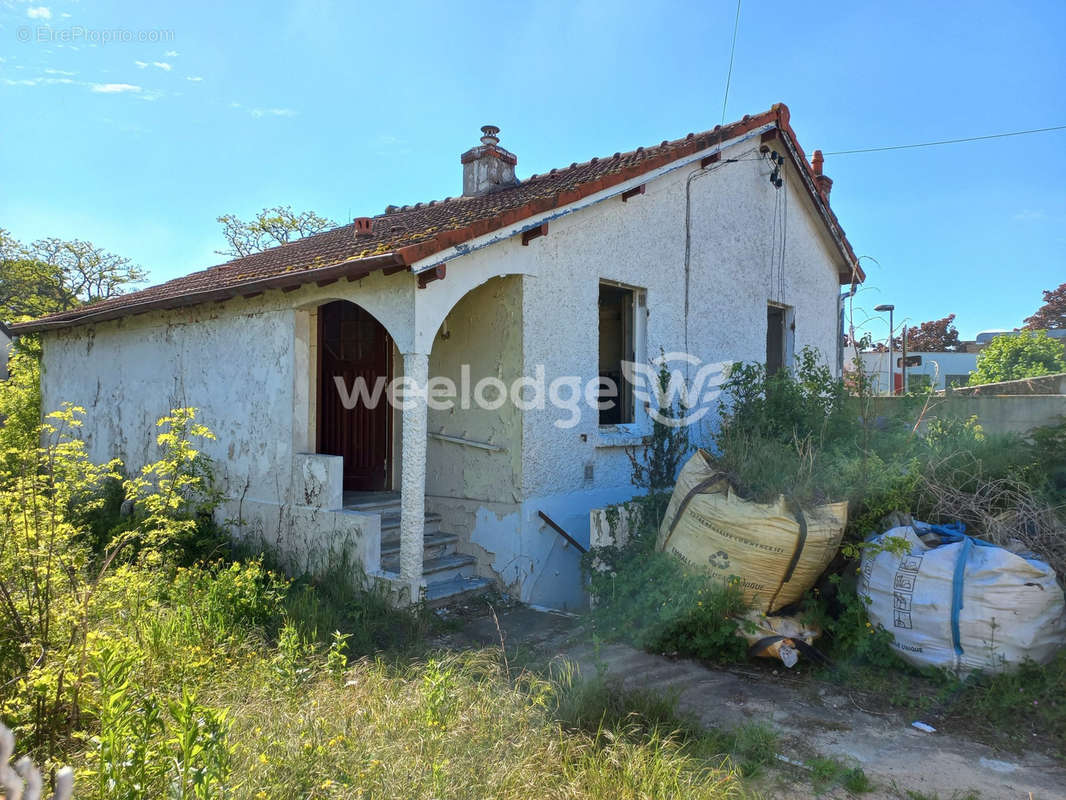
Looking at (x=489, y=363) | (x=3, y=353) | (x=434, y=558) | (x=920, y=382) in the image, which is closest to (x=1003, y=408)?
(x=920, y=382)

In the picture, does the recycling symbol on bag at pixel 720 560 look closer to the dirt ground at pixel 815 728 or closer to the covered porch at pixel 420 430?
the dirt ground at pixel 815 728

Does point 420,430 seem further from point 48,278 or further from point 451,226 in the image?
point 48,278

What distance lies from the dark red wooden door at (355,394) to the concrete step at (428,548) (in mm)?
1411

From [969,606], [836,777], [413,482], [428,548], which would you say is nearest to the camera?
[836,777]

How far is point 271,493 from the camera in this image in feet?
21.3

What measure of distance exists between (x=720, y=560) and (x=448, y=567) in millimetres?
2520

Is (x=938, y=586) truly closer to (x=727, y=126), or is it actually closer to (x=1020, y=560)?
(x=1020, y=560)

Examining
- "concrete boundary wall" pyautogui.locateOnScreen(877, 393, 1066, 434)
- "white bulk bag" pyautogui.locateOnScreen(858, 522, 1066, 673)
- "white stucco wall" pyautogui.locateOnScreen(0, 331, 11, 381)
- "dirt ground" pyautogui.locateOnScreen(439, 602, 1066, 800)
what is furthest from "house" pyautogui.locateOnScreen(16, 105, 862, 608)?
"white stucco wall" pyautogui.locateOnScreen(0, 331, 11, 381)

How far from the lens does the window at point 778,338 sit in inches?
392

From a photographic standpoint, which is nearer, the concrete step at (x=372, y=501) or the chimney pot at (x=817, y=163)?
the concrete step at (x=372, y=501)

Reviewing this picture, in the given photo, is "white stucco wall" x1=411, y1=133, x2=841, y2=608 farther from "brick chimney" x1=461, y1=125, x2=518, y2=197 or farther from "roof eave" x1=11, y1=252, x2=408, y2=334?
"brick chimney" x1=461, y1=125, x2=518, y2=197

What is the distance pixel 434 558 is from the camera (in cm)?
631

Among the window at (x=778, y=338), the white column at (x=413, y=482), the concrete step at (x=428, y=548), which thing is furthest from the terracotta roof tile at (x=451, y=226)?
the concrete step at (x=428, y=548)

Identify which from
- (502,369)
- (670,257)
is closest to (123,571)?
(502,369)
